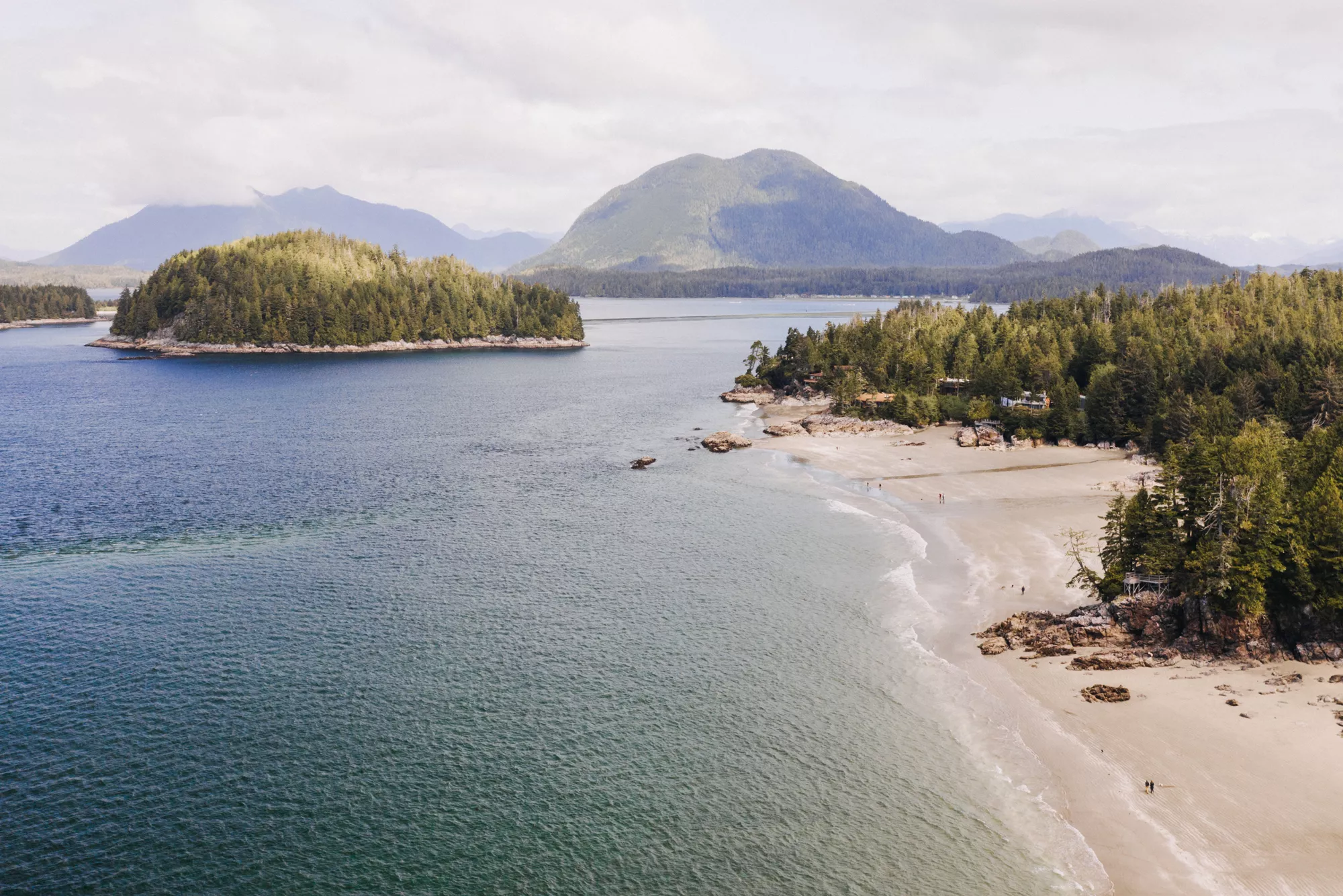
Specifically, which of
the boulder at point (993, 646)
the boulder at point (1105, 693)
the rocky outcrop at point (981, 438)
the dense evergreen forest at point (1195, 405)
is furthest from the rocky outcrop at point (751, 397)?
the boulder at point (1105, 693)

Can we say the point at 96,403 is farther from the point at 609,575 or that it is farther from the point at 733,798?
the point at 733,798

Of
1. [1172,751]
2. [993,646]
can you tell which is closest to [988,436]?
[993,646]

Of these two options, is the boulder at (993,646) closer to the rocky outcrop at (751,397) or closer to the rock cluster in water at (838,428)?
the rock cluster in water at (838,428)

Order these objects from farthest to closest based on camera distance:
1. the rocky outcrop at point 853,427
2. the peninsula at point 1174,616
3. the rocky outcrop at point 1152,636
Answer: the rocky outcrop at point 853,427 < the rocky outcrop at point 1152,636 < the peninsula at point 1174,616

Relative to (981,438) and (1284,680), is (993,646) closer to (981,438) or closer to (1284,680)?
(1284,680)

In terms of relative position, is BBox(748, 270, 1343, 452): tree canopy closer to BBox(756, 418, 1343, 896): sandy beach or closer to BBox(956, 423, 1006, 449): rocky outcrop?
BBox(956, 423, 1006, 449): rocky outcrop

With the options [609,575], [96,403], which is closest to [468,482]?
[609,575]

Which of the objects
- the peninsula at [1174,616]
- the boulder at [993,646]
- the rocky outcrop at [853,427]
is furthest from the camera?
the rocky outcrop at [853,427]

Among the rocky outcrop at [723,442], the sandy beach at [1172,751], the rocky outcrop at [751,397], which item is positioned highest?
the rocky outcrop at [751,397]

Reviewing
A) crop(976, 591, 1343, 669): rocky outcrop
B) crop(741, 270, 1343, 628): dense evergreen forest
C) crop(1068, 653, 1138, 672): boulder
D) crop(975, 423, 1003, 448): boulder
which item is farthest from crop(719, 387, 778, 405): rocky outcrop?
crop(1068, 653, 1138, 672): boulder
